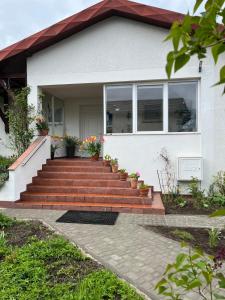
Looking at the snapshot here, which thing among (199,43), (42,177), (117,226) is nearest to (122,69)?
(42,177)

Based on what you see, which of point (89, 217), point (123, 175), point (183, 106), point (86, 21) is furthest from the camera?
point (86, 21)

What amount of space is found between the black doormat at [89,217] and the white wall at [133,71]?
2.45 m

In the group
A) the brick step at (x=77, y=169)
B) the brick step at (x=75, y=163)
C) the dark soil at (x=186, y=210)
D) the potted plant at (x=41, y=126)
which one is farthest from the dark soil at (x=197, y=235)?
the potted plant at (x=41, y=126)

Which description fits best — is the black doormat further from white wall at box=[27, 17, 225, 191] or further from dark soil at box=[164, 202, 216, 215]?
white wall at box=[27, 17, 225, 191]

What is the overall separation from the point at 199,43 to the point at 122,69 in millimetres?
7996

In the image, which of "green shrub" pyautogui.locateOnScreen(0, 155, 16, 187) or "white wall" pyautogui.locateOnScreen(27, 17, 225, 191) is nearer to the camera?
"green shrub" pyautogui.locateOnScreen(0, 155, 16, 187)

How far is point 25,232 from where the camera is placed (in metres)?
4.82

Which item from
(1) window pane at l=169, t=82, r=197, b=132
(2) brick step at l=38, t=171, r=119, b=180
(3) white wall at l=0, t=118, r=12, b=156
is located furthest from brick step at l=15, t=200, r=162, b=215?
(3) white wall at l=0, t=118, r=12, b=156

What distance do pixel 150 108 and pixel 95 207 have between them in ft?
11.9

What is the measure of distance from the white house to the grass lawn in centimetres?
488

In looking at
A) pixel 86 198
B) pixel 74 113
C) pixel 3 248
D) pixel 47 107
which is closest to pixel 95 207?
pixel 86 198

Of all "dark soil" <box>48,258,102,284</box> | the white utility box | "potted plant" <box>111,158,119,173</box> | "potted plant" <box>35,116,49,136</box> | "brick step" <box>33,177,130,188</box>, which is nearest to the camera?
"dark soil" <box>48,258,102,284</box>

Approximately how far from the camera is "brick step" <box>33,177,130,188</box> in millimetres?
7918

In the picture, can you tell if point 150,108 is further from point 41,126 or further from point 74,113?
point 74,113
